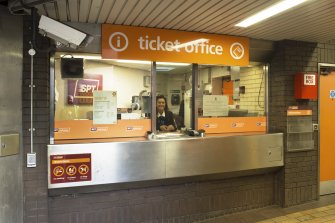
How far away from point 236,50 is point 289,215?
276 cm

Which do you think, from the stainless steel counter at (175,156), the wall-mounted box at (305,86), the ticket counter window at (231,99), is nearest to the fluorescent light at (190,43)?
the ticket counter window at (231,99)

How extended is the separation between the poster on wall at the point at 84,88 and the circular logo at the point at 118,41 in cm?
46

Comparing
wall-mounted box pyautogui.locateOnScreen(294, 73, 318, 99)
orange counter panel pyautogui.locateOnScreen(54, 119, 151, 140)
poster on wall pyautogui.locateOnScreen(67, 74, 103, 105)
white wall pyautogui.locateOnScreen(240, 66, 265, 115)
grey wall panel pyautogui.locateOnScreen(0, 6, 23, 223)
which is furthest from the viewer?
white wall pyautogui.locateOnScreen(240, 66, 265, 115)

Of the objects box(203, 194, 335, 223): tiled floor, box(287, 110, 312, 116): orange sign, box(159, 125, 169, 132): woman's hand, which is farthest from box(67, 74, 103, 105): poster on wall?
box(287, 110, 312, 116): orange sign

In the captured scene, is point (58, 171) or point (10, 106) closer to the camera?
point (10, 106)

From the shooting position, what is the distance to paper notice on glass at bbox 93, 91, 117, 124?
394 centimetres

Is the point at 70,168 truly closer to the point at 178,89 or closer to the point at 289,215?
the point at 178,89

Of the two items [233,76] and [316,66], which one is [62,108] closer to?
[233,76]

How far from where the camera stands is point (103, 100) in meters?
3.98

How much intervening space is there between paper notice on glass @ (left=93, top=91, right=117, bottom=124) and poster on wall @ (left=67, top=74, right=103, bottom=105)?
0.08 meters

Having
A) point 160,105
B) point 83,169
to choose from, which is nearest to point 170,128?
point 160,105

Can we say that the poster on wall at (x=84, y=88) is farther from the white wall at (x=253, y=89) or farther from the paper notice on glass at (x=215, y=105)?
the white wall at (x=253, y=89)

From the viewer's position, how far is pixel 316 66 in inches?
202

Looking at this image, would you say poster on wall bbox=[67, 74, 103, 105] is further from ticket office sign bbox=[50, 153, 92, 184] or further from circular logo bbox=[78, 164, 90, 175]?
circular logo bbox=[78, 164, 90, 175]
